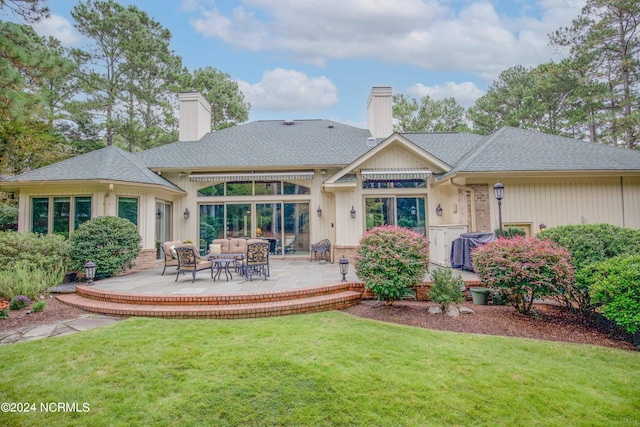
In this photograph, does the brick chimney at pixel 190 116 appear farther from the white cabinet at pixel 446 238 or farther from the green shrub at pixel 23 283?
the white cabinet at pixel 446 238

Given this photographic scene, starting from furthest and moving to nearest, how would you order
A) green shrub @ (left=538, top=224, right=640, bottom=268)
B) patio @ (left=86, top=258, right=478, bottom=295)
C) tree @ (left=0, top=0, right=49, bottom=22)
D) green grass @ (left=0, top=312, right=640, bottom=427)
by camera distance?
1. patio @ (left=86, top=258, right=478, bottom=295)
2. green shrub @ (left=538, top=224, right=640, bottom=268)
3. tree @ (left=0, top=0, right=49, bottom=22)
4. green grass @ (left=0, top=312, right=640, bottom=427)

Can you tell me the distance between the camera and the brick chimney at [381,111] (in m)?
17.2

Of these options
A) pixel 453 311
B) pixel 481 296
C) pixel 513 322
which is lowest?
pixel 513 322

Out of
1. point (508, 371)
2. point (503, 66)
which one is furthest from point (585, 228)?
point (503, 66)

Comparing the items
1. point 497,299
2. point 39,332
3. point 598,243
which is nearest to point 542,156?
point 598,243

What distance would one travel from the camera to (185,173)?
14.8 m

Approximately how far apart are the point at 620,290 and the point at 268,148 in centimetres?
1381

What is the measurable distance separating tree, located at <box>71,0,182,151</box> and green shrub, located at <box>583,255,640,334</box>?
85.9 feet

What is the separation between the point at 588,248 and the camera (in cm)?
655

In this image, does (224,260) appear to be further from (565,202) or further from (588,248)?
(565,202)

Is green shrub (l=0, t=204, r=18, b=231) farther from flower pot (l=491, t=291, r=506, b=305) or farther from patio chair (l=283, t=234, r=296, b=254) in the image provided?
flower pot (l=491, t=291, r=506, b=305)

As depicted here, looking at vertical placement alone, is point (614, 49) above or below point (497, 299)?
above

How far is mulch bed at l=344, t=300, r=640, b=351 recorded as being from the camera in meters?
5.61

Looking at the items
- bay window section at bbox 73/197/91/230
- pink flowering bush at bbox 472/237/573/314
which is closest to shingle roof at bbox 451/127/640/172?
pink flowering bush at bbox 472/237/573/314
